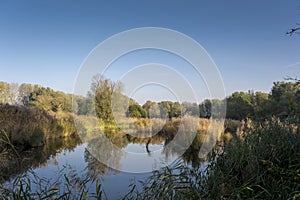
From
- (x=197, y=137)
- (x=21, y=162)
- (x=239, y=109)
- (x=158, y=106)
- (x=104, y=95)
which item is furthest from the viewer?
(x=239, y=109)

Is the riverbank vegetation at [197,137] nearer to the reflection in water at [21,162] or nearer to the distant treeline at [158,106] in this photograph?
the distant treeline at [158,106]

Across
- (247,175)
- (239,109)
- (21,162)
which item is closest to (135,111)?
(21,162)

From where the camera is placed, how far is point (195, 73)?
6.56 metres

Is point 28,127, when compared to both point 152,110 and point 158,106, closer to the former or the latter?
point 152,110

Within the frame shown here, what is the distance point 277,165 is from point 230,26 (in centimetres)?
669

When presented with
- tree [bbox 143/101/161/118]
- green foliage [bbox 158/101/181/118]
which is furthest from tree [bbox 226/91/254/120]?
tree [bbox 143/101/161/118]

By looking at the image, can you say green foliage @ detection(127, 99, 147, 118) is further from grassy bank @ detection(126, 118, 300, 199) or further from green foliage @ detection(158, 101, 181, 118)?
grassy bank @ detection(126, 118, 300, 199)

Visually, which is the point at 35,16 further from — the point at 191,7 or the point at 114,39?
the point at 191,7

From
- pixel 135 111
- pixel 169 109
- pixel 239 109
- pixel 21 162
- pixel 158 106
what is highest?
pixel 239 109

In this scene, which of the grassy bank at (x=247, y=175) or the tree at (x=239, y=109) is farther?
the tree at (x=239, y=109)

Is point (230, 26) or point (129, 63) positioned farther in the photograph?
point (230, 26)

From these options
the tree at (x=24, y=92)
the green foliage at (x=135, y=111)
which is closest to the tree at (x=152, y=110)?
the green foliage at (x=135, y=111)

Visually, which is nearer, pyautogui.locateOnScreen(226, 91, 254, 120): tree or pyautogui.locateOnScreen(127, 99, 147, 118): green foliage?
pyautogui.locateOnScreen(127, 99, 147, 118): green foliage

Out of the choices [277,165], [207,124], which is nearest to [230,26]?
[207,124]
